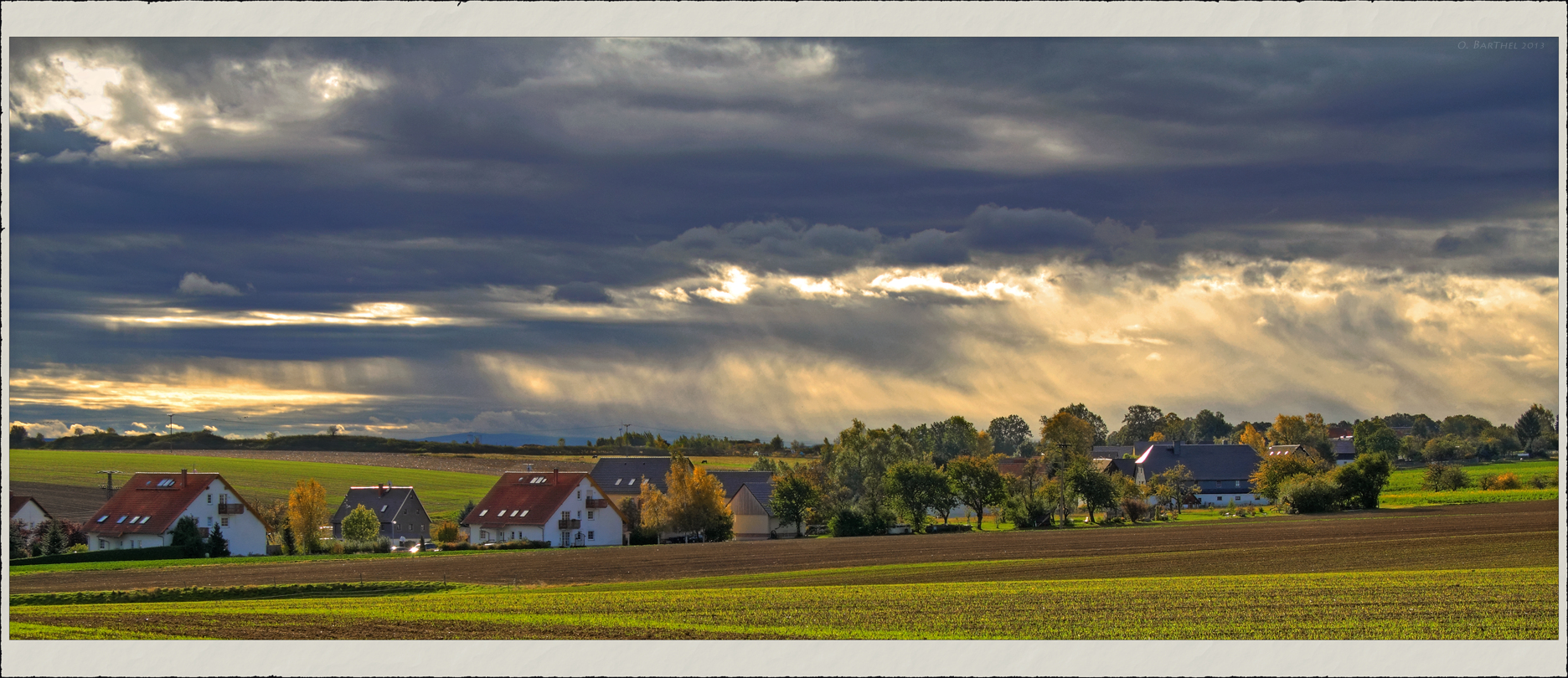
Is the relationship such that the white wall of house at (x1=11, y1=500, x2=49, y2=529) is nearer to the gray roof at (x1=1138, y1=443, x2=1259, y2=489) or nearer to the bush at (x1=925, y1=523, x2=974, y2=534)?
the bush at (x1=925, y1=523, x2=974, y2=534)

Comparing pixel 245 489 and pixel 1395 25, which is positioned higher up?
pixel 1395 25

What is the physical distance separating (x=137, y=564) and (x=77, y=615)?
28.3 m

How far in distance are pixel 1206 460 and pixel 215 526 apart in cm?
10728

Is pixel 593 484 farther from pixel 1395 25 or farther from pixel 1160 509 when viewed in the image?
pixel 1395 25

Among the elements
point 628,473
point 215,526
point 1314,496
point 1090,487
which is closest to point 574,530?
point 215,526

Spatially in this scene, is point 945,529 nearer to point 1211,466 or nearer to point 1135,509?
point 1135,509

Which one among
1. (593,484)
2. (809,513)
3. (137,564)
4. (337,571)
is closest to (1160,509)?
(809,513)

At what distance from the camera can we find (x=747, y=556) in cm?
5153

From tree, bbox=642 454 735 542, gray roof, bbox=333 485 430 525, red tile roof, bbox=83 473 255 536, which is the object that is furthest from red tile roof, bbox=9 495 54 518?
tree, bbox=642 454 735 542

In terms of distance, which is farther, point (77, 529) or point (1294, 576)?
point (77, 529)

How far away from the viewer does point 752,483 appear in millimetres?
88812

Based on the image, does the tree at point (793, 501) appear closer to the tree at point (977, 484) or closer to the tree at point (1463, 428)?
the tree at point (977, 484)

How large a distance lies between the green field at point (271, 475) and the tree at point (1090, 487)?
58015mm

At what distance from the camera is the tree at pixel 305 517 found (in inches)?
2421
